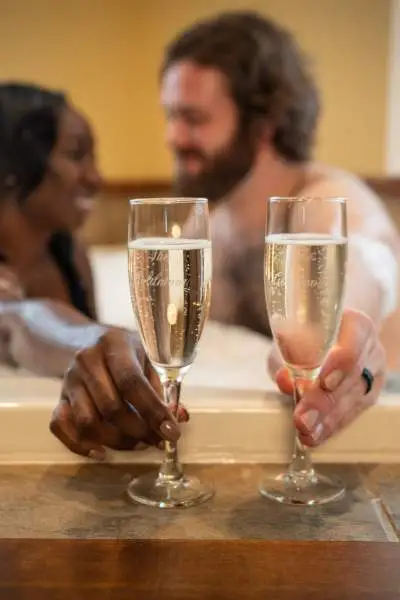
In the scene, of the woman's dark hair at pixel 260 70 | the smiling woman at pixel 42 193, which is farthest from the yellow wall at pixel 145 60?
the smiling woman at pixel 42 193

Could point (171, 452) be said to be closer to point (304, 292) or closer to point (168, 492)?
point (168, 492)

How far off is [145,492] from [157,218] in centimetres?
20

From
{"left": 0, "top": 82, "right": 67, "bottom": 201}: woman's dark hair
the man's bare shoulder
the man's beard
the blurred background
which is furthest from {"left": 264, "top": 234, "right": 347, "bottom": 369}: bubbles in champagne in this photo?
the blurred background

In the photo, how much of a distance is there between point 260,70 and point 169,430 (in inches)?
50.5

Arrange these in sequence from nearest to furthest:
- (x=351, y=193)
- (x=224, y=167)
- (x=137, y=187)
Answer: (x=351, y=193), (x=224, y=167), (x=137, y=187)

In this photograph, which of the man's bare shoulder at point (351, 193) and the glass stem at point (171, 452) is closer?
the glass stem at point (171, 452)

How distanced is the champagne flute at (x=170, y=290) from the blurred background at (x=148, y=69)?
1810mm

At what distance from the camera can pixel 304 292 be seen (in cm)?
53

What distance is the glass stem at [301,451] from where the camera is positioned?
1.89ft

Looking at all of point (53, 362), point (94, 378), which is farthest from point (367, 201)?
point (94, 378)

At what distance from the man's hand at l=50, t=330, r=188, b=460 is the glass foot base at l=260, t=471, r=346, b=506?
83 mm

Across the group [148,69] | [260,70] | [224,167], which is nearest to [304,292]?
[224,167]

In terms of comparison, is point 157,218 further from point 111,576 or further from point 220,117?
point 220,117

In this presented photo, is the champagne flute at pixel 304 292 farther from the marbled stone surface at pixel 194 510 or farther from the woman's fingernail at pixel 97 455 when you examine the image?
the woman's fingernail at pixel 97 455
